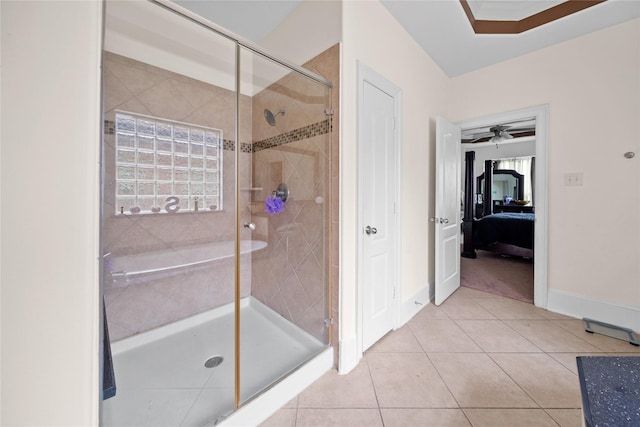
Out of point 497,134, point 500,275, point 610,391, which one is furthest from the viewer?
point 497,134

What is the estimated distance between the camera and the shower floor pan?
1293mm

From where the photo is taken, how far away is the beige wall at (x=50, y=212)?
0.62m

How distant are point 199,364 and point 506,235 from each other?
4.88 metres

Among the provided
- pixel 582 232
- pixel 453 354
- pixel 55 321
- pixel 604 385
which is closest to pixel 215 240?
pixel 55 321

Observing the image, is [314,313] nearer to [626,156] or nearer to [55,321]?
[55,321]

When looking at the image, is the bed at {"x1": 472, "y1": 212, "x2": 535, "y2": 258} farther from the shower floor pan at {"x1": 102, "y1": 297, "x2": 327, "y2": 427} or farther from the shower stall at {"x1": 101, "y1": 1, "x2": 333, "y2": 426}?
the shower floor pan at {"x1": 102, "y1": 297, "x2": 327, "y2": 427}

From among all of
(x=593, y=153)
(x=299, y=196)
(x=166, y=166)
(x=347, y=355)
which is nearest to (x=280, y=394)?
(x=347, y=355)

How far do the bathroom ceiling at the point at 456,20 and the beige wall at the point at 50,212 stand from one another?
63.2 inches

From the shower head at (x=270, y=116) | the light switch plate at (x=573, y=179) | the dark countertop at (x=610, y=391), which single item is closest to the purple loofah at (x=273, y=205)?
the shower head at (x=270, y=116)

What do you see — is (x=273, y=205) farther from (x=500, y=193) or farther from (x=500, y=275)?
(x=500, y=193)

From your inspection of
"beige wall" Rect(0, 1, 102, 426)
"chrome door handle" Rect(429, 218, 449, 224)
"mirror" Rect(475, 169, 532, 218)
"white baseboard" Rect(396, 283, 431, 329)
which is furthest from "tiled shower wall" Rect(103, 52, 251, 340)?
"mirror" Rect(475, 169, 532, 218)

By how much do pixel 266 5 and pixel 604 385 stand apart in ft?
8.63

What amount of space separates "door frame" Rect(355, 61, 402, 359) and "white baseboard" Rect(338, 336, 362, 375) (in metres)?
0.06

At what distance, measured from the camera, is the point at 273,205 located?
212cm
